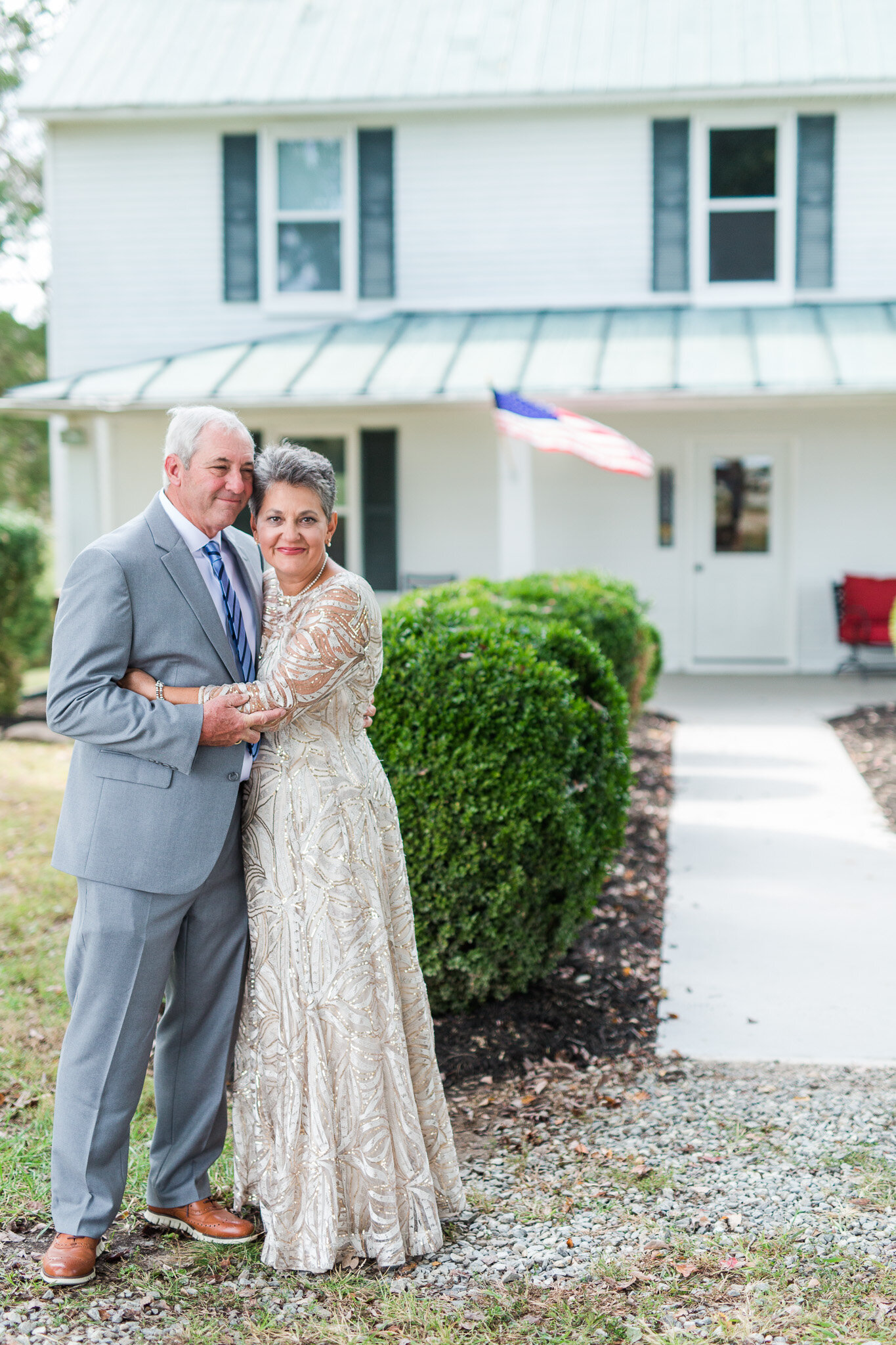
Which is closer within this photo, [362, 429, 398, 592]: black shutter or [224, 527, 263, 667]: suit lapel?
[224, 527, 263, 667]: suit lapel

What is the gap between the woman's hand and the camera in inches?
113

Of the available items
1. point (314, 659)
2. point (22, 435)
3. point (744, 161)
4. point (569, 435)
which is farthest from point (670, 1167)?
point (22, 435)

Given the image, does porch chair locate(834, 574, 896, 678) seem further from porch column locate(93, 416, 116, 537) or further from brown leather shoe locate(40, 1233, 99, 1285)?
brown leather shoe locate(40, 1233, 99, 1285)

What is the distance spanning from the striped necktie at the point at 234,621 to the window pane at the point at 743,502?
10797 mm

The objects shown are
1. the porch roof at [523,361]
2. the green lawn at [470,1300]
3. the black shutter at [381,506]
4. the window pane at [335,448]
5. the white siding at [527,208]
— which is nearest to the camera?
the green lawn at [470,1300]

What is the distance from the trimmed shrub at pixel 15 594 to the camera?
1124cm

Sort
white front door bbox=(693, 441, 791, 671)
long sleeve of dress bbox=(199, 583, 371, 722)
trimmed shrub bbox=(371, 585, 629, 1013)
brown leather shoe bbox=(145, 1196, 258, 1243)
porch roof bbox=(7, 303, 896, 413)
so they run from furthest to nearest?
white front door bbox=(693, 441, 791, 671)
porch roof bbox=(7, 303, 896, 413)
trimmed shrub bbox=(371, 585, 629, 1013)
brown leather shoe bbox=(145, 1196, 258, 1243)
long sleeve of dress bbox=(199, 583, 371, 722)

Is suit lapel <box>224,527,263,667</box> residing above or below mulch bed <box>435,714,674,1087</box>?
above

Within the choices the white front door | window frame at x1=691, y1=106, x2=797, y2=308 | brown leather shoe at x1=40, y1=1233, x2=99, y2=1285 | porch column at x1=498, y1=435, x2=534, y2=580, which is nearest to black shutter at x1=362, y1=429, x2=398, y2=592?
porch column at x1=498, y1=435, x2=534, y2=580

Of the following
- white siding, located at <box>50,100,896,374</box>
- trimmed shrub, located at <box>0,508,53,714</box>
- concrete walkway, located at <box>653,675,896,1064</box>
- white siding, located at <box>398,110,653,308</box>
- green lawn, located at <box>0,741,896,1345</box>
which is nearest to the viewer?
green lawn, located at <box>0,741,896,1345</box>

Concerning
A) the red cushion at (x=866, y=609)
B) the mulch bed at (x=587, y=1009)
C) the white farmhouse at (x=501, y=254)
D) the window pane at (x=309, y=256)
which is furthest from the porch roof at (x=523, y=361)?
the mulch bed at (x=587, y=1009)

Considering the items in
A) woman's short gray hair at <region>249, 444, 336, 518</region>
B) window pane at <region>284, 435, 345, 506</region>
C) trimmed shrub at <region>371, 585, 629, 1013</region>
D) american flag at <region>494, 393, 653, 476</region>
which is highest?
window pane at <region>284, 435, 345, 506</region>

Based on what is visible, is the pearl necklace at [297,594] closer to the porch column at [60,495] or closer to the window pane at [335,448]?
the porch column at [60,495]

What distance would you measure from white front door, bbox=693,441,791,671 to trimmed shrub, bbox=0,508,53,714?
260 inches
